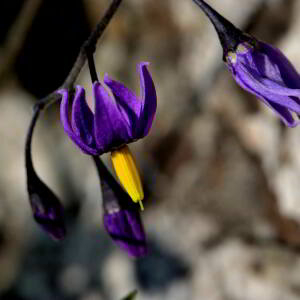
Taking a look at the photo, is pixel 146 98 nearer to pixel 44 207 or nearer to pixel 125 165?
pixel 125 165

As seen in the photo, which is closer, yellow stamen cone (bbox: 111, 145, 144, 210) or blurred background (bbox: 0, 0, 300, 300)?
yellow stamen cone (bbox: 111, 145, 144, 210)

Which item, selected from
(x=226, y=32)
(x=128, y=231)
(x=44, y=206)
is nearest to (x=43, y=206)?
(x=44, y=206)

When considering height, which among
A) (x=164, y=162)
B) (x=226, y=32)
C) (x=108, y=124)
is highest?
(x=226, y=32)

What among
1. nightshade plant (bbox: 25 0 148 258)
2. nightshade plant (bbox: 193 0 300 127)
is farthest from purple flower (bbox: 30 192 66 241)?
nightshade plant (bbox: 193 0 300 127)

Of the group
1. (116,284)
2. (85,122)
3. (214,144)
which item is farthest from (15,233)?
(85,122)

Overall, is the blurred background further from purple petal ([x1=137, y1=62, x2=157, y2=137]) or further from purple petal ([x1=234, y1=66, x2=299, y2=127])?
purple petal ([x1=137, y1=62, x2=157, y2=137])

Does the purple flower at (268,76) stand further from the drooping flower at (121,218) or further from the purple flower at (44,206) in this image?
the purple flower at (44,206)
